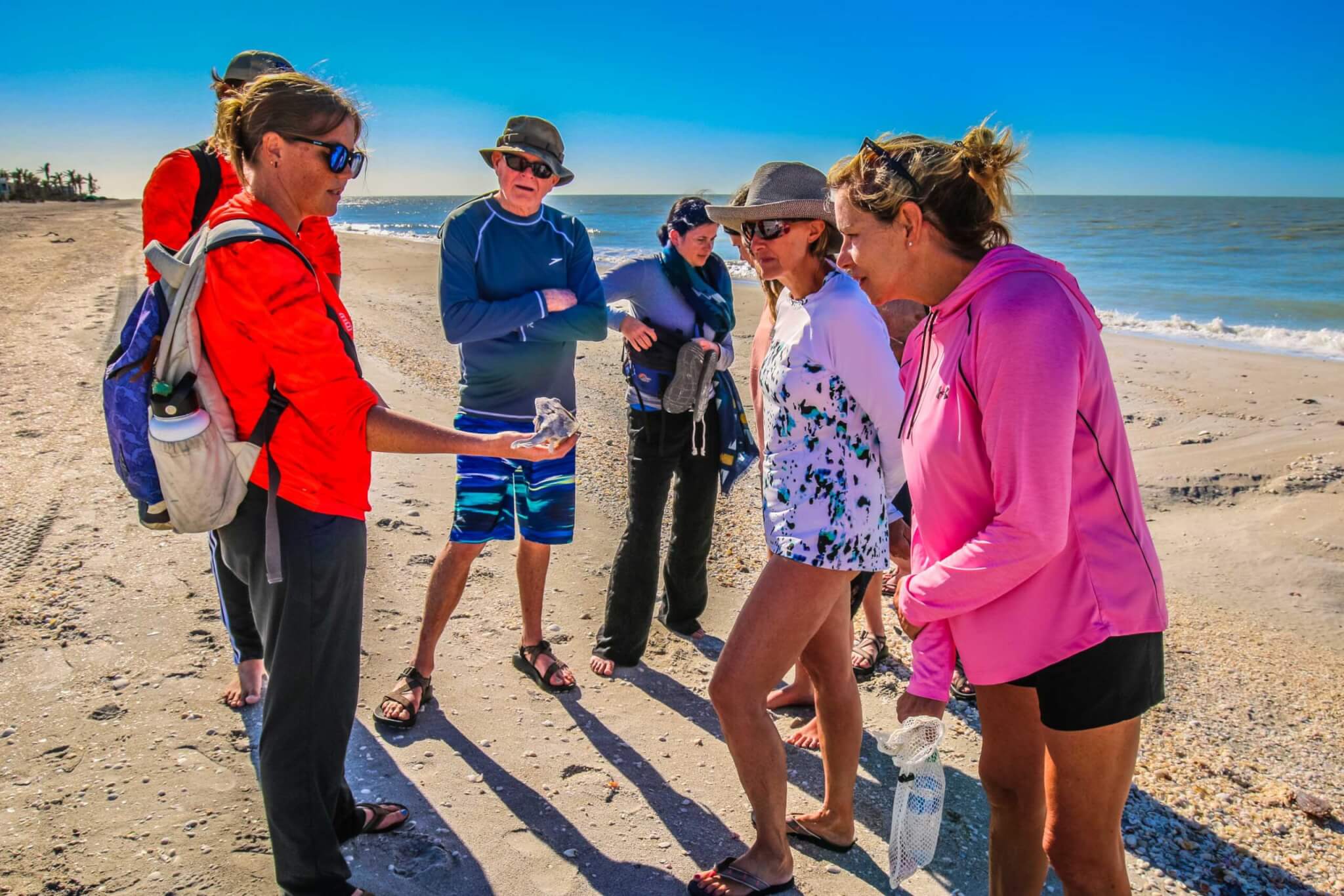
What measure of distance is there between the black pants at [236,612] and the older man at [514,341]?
59 centimetres

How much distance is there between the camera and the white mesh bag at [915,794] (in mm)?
2002

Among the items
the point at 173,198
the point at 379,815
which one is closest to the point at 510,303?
the point at 173,198

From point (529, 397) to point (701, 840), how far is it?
6.36 ft

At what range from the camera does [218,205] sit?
3.04 metres

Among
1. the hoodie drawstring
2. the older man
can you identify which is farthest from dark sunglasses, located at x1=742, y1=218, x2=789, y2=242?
the older man

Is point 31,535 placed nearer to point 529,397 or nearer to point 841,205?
point 529,397

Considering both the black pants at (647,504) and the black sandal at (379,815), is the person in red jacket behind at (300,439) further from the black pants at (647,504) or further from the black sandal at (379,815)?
the black pants at (647,504)

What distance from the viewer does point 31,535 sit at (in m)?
4.69

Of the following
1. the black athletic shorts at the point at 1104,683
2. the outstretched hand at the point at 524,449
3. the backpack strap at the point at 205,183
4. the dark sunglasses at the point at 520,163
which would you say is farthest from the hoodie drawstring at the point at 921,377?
the backpack strap at the point at 205,183

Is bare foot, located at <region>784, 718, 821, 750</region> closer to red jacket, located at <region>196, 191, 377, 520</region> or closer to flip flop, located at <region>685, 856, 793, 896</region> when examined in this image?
flip flop, located at <region>685, 856, 793, 896</region>

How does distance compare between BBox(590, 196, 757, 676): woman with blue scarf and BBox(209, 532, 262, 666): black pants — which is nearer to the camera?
BBox(209, 532, 262, 666): black pants

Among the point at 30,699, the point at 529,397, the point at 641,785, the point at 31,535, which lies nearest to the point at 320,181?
the point at 529,397

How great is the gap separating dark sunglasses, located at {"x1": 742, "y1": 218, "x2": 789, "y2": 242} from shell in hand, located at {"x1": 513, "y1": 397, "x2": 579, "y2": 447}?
858 mm

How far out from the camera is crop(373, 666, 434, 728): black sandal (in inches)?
133
